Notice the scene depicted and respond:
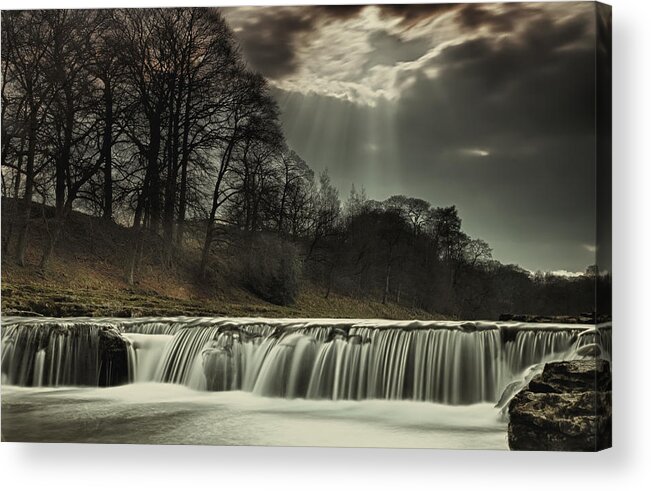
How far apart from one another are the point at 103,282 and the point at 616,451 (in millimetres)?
4908

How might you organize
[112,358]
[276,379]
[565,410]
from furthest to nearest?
1. [112,358]
2. [276,379]
3. [565,410]

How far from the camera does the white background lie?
9.20 m

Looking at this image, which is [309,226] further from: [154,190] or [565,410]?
[565,410]

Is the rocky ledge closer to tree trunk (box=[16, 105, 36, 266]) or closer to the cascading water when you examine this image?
the cascading water

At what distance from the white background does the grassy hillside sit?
148cm

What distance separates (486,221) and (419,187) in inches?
26.5

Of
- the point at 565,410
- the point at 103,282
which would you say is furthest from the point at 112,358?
the point at 565,410

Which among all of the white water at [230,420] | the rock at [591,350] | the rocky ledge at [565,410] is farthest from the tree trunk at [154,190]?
the rock at [591,350]

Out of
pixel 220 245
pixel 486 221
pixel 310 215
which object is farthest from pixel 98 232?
pixel 486 221

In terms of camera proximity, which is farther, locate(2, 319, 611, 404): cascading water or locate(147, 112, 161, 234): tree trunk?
locate(147, 112, 161, 234): tree trunk

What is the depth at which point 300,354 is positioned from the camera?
9625 mm

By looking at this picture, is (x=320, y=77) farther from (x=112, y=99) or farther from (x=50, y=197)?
(x=50, y=197)

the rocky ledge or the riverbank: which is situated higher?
→ the riverbank

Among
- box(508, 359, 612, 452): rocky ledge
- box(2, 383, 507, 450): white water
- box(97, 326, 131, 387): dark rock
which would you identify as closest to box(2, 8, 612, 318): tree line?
box(97, 326, 131, 387): dark rock
